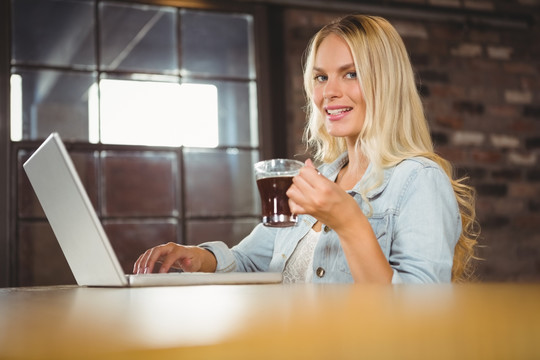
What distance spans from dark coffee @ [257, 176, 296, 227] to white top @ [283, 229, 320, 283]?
1.09 ft

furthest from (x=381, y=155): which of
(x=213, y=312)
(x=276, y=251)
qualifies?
(x=213, y=312)

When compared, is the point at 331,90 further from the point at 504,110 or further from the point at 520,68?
the point at 520,68

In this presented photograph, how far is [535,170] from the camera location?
168 inches

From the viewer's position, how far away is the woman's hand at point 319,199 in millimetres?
1325

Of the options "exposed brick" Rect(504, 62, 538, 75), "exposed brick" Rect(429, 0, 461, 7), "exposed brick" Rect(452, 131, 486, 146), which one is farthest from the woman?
"exposed brick" Rect(504, 62, 538, 75)

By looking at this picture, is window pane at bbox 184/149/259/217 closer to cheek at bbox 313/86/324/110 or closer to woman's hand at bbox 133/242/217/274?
cheek at bbox 313/86/324/110

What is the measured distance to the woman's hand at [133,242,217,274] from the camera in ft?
5.25

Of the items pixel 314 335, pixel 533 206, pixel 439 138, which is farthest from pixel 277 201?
pixel 533 206

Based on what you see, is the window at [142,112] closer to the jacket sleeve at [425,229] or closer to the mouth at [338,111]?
the mouth at [338,111]

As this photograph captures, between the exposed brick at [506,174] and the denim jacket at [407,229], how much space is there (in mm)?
2589

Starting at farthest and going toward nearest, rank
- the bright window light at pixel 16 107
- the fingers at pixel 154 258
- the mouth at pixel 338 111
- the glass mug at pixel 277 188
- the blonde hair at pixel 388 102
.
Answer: the bright window light at pixel 16 107 → the mouth at pixel 338 111 → the blonde hair at pixel 388 102 → the fingers at pixel 154 258 → the glass mug at pixel 277 188

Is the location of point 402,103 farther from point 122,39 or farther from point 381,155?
point 122,39

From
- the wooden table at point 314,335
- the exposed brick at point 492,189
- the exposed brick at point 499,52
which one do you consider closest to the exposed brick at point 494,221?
the exposed brick at point 492,189

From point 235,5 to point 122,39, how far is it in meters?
0.65
